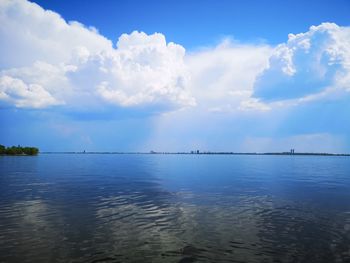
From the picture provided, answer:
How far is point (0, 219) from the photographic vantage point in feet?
88.0

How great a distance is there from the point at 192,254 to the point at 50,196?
29.9 metres

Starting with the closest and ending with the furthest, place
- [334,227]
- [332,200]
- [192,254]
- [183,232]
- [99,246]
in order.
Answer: [192,254] → [99,246] → [183,232] → [334,227] → [332,200]

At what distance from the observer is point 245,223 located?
2647 cm

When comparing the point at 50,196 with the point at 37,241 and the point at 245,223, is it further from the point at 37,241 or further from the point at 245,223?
A: the point at 245,223

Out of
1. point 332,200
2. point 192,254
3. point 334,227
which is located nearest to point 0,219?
point 192,254

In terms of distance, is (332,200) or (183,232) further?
(332,200)

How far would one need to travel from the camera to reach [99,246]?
19.8m

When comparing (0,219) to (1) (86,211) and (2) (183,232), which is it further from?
(2) (183,232)

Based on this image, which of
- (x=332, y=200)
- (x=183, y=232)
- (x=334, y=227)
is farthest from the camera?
(x=332, y=200)

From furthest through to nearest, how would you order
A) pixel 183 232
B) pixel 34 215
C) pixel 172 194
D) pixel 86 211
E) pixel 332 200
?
pixel 172 194
pixel 332 200
pixel 86 211
pixel 34 215
pixel 183 232

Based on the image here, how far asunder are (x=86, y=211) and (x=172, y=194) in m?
16.8

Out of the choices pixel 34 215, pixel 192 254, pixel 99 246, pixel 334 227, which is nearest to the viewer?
pixel 192 254

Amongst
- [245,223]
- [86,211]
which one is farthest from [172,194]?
[245,223]

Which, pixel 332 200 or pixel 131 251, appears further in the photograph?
pixel 332 200
